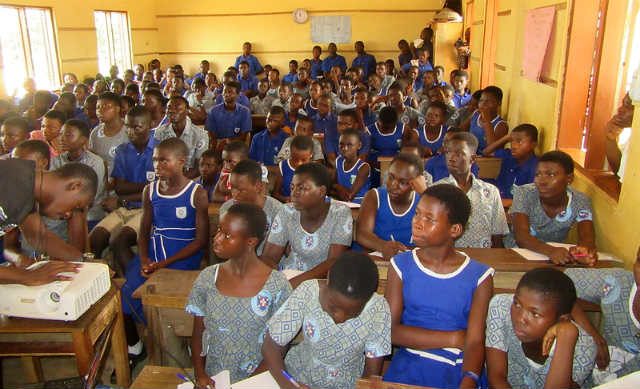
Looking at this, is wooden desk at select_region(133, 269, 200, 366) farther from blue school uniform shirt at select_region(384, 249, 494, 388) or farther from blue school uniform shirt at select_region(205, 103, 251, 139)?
blue school uniform shirt at select_region(205, 103, 251, 139)

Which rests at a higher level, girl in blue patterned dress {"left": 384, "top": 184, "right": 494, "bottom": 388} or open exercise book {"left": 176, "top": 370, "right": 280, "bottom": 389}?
girl in blue patterned dress {"left": 384, "top": 184, "right": 494, "bottom": 388}

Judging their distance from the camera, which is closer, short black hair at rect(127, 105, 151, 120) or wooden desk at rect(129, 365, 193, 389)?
wooden desk at rect(129, 365, 193, 389)

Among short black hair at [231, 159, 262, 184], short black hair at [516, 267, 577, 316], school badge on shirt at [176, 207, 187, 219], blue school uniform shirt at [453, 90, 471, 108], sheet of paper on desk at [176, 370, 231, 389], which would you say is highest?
blue school uniform shirt at [453, 90, 471, 108]

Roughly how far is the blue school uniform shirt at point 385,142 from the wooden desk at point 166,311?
325cm

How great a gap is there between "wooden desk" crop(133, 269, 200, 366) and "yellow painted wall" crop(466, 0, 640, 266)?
2070 mm

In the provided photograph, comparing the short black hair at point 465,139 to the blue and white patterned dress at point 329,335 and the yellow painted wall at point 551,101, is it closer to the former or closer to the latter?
the yellow painted wall at point 551,101

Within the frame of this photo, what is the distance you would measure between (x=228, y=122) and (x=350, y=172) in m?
2.46

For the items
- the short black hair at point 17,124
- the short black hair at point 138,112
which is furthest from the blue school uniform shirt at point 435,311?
the short black hair at point 17,124

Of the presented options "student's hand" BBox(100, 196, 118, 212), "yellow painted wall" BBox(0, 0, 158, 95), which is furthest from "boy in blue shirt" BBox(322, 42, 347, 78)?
"student's hand" BBox(100, 196, 118, 212)

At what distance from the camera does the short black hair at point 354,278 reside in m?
1.59

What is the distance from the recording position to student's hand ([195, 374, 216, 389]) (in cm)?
169

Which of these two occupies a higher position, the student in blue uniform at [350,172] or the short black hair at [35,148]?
the short black hair at [35,148]

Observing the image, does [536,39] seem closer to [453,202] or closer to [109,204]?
[453,202]

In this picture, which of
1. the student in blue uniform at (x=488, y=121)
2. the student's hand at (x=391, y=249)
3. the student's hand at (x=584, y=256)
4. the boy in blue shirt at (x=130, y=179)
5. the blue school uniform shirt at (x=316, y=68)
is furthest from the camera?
the blue school uniform shirt at (x=316, y=68)
